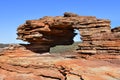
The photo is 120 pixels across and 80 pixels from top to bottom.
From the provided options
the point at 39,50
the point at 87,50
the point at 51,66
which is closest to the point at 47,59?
the point at 51,66

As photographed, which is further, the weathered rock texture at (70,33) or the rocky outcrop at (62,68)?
the weathered rock texture at (70,33)

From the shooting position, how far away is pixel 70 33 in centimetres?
3419

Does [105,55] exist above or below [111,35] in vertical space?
below

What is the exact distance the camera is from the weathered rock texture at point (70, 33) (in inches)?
1078

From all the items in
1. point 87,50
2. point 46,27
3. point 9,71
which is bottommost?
point 9,71

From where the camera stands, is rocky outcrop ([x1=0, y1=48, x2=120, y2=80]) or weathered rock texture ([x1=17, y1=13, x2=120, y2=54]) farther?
weathered rock texture ([x1=17, y1=13, x2=120, y2=54])

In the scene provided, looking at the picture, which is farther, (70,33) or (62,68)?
(70,33)

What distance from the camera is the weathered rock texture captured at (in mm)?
27391

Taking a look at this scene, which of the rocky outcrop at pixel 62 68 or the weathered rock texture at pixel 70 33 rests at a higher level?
the weathered rock texture at pixel 70 33

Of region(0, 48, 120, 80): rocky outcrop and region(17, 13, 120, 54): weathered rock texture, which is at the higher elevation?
region(17, 13, 120, 54): weathered rock texture

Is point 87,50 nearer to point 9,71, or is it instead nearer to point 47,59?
point 47,59

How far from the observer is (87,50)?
92.1 ft

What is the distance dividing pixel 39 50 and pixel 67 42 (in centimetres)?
357

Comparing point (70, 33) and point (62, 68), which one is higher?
point (70, 33)
